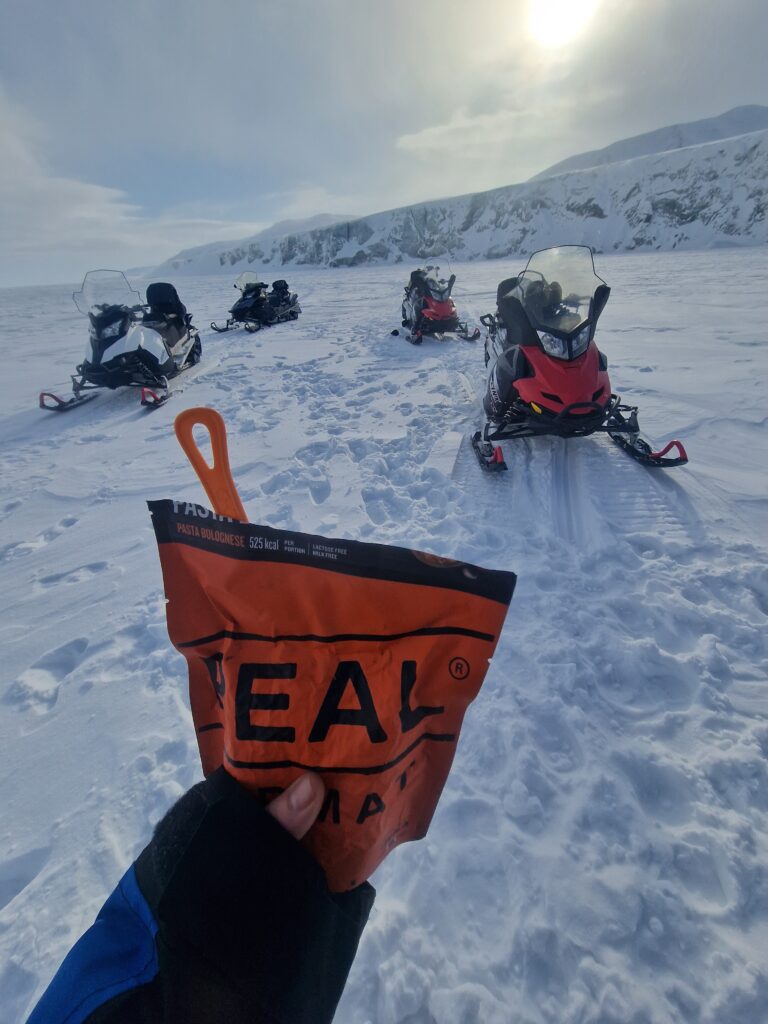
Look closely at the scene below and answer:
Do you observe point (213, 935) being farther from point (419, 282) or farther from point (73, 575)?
point (419, 282)

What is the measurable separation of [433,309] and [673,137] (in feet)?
503

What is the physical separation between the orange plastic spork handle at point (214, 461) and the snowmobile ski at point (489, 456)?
3.20m

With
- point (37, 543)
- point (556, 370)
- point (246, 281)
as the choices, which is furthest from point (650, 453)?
point (246, 281)

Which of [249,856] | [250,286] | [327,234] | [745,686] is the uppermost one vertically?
[327,234]

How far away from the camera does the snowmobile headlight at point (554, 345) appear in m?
4.07

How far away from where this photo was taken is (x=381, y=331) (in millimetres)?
11039

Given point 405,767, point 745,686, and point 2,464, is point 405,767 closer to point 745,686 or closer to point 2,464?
point 745,686

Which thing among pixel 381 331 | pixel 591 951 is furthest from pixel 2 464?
pixel 381 331

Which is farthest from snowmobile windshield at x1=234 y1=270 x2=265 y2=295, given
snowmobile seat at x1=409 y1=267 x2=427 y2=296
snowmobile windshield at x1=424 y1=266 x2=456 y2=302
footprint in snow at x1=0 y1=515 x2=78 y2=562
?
footprint in snow at x1=0 y1=515 x2=78 y2=562

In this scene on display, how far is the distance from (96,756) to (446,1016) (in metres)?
1.58

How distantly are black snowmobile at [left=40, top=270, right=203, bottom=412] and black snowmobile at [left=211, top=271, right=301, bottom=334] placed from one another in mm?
3973

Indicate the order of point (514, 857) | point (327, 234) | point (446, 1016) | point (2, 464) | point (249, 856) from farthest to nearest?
point (327, 234) → point (2, 464) → point (514, 857) → point (446, 1016) → point (249, 856)

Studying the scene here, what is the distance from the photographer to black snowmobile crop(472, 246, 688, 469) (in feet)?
13.0

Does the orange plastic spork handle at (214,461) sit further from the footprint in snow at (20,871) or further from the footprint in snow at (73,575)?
the footprint in snow at (73,575)
